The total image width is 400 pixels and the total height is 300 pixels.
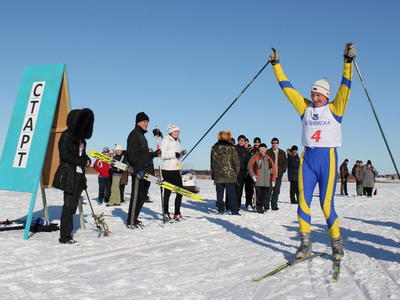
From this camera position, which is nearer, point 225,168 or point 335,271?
point 335,271

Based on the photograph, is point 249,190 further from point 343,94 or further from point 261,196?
point 343,94

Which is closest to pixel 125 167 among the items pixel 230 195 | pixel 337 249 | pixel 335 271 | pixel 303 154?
pixel 230 195

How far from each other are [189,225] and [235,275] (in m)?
3.66

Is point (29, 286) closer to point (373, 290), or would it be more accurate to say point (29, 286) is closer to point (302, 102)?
point (373, 290)

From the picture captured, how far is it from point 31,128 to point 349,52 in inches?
184

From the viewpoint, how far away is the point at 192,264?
448cm

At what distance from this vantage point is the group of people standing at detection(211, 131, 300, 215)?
958 centimetres

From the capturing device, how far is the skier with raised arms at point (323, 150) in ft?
14.6

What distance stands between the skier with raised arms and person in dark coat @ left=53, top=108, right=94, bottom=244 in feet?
10.3

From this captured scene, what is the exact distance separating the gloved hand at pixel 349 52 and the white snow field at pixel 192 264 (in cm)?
224

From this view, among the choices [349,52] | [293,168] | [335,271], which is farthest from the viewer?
[293,168]

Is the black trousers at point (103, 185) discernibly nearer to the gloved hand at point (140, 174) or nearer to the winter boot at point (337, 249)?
the gloved hand at point (140, 174)

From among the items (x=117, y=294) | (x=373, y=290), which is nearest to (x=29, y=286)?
(x=117, y=294)

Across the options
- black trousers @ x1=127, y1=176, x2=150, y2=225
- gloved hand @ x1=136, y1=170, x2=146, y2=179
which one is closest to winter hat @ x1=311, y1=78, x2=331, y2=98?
gloved hand @ x1=136, y1=170, x2=146, y2=179
